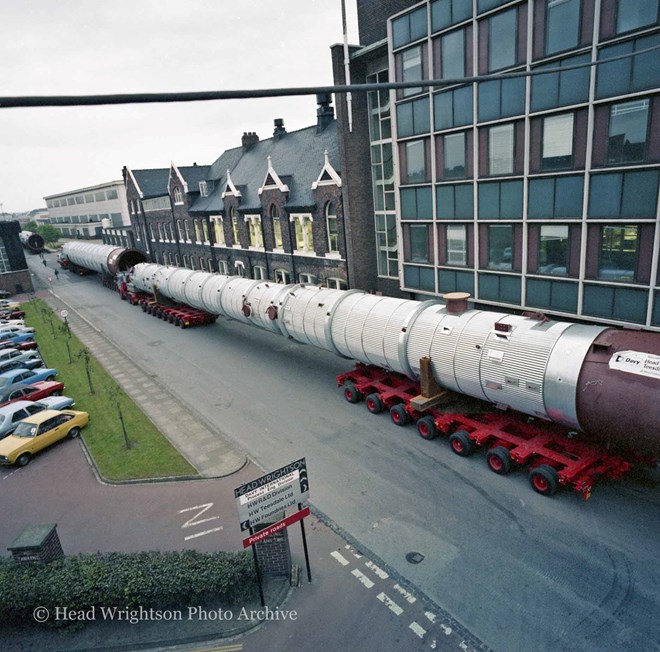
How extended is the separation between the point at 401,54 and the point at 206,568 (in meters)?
23.8

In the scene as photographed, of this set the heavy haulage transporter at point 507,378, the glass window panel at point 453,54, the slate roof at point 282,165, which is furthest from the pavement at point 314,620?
the slate roof at point 282,165

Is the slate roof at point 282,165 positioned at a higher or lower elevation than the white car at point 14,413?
higher

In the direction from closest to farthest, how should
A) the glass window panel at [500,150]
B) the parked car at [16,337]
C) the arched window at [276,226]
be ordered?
the glass window panel at [500,150]
the parked car at [16,337]
the arched window at [276,226]

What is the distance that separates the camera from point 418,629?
9.84 m

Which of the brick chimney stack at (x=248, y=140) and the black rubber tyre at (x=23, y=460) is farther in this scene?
the brick chimney stack at (x=248, y=140)

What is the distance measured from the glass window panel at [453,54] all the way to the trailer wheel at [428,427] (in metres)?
14.7

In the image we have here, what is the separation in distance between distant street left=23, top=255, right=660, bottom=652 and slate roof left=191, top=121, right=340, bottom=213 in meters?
18.4

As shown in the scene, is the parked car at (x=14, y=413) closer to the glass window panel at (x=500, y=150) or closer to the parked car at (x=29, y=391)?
the parked car at (x=29, y=391)

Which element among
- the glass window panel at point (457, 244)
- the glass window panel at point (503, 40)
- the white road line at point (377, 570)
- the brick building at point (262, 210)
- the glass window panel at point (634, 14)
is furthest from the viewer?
the brick building at point (262, 210)

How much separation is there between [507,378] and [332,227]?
2061 cm

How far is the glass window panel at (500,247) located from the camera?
2120 centimetres

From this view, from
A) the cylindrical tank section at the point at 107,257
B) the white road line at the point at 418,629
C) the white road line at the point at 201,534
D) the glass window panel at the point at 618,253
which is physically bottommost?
the white road line at the point at 418,629

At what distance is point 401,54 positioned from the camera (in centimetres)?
2364

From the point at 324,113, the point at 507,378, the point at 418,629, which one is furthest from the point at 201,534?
the point at 324,113
